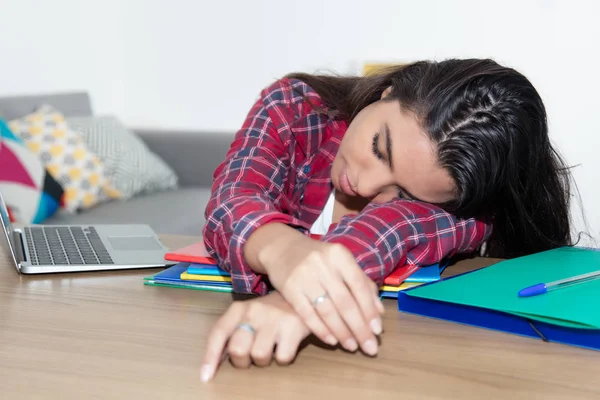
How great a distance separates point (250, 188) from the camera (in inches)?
42.1

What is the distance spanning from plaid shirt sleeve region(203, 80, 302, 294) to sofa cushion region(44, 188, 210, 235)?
50.1 inches

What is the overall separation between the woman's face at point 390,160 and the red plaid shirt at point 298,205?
34 millimetres

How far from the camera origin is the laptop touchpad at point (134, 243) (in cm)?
117

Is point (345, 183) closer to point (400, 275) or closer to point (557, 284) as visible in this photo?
point (400, 275)

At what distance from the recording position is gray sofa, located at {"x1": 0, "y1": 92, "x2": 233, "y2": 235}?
2508mm

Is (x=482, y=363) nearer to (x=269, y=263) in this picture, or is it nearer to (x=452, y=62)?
(x=269, y=263)

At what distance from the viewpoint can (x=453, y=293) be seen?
2.85ft

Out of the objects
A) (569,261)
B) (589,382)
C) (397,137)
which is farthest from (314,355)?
(569,261)

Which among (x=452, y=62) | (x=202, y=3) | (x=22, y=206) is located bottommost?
(x=22, y=206)

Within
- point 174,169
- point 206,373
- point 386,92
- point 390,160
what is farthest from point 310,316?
point 174,169

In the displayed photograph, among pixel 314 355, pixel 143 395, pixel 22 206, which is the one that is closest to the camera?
pixel 143 395

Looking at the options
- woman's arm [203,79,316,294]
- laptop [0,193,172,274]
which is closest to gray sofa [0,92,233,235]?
laptop [0,193,172,274]

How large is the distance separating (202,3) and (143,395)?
2.99 m

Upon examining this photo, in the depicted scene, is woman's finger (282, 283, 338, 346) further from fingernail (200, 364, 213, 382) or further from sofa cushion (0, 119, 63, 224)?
sofa cushion (0, 119, 63, 224)
